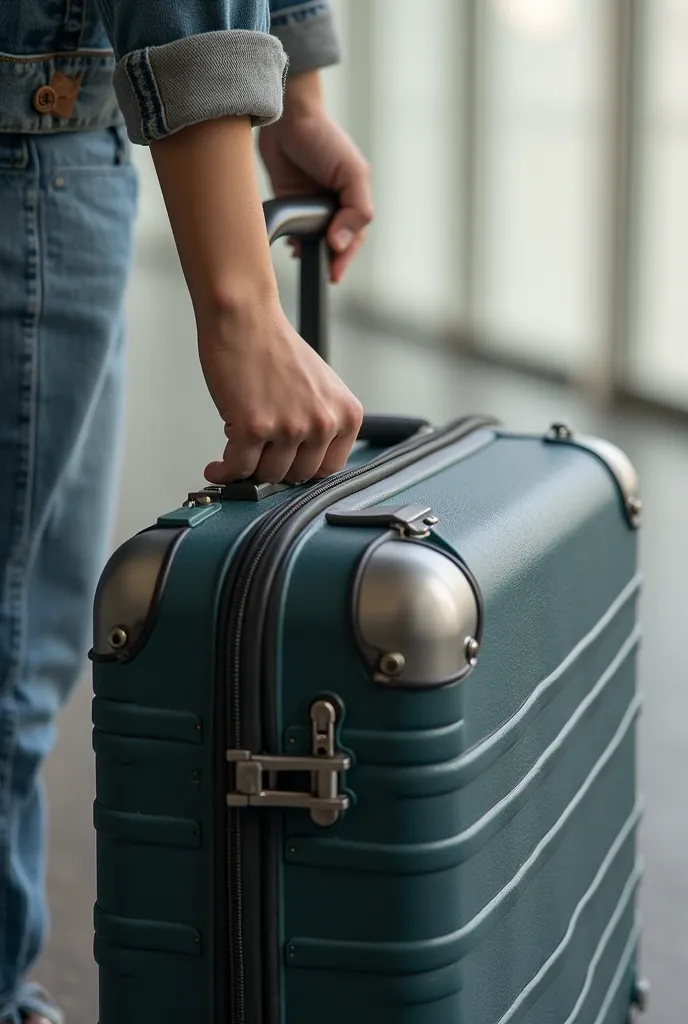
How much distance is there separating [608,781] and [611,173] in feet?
14.7

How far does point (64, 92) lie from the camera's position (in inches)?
45.2

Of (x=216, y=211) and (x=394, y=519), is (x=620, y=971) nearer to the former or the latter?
(x=394, y=519)

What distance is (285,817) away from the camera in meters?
0.92

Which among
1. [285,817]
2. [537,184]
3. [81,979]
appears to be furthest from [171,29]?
[537,184]

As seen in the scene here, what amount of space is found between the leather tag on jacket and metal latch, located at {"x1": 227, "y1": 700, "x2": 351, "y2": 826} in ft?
1.76

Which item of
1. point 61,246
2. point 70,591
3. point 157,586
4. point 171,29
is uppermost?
point 171,29

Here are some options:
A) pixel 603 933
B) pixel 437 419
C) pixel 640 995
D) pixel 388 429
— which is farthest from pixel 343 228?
pixel 437 419

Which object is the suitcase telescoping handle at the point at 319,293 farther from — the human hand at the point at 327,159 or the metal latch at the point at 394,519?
the metal latch at the point at 394,519

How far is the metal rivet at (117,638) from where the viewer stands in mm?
920

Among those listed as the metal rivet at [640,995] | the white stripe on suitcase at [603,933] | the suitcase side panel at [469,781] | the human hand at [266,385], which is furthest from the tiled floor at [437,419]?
the human hand at [266,385]

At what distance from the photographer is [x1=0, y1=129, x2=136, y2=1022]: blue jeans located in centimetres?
119

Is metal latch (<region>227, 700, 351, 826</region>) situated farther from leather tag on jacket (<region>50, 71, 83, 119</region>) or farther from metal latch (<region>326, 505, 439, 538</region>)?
leather tag on jacket (<region>50, 71, 83, 119</region>)

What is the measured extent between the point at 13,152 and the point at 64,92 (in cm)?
6

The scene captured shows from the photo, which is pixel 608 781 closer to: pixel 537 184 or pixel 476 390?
pixel 476 390
